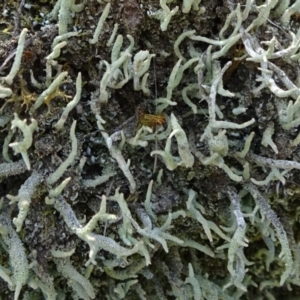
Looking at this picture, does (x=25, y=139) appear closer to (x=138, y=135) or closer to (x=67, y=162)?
(x=67, y=162)

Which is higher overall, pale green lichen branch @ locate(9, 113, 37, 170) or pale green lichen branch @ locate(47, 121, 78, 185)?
pale green lichen branch @ locate(9, 113, 37, 170)

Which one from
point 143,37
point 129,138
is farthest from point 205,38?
point 129,138

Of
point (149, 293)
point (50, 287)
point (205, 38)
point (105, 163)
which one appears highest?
point (205, 38)

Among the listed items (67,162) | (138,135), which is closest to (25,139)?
(67,162)

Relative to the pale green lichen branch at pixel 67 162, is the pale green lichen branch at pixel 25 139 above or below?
above

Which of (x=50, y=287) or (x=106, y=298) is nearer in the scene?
(x=50, y=287)

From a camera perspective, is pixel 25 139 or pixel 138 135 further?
pixel 138 135

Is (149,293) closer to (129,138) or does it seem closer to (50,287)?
(50,287)

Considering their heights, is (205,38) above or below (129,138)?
above
